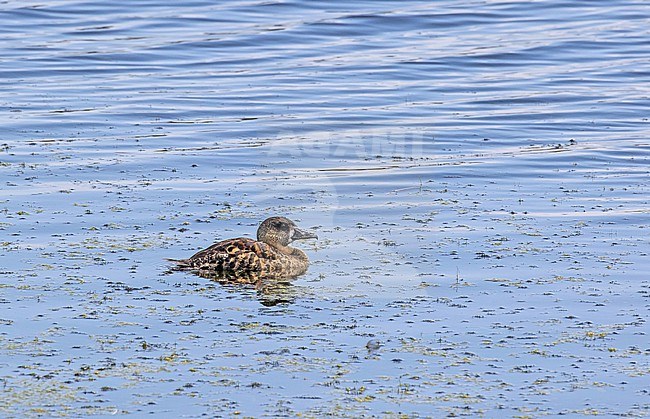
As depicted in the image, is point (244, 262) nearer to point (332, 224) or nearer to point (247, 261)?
point (247, 261)

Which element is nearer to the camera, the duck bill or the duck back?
the duck back

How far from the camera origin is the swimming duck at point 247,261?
1127 cm

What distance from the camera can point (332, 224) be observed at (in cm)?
1352

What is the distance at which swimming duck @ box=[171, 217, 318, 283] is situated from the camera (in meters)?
11.3

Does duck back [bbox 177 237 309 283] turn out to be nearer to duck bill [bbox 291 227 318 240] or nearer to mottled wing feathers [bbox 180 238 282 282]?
mottled wing feathers [bbox 180 238 282 282]

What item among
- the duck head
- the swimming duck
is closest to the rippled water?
the swimming duck

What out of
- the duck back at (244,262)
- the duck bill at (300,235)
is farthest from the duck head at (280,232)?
the duck back at (244,262)

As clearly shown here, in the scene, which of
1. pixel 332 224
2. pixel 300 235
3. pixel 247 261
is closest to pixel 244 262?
pixel 247 261

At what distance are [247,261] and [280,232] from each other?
70 centimetres

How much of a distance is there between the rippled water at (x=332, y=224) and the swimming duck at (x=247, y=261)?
0.23 metres

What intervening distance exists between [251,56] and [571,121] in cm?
927

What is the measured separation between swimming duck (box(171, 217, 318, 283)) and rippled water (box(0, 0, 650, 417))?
23 cm

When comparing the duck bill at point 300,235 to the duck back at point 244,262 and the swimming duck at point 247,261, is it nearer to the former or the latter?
the swimming duck at point 247,261

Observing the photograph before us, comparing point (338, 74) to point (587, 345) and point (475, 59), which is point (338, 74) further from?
point (587, 345)
